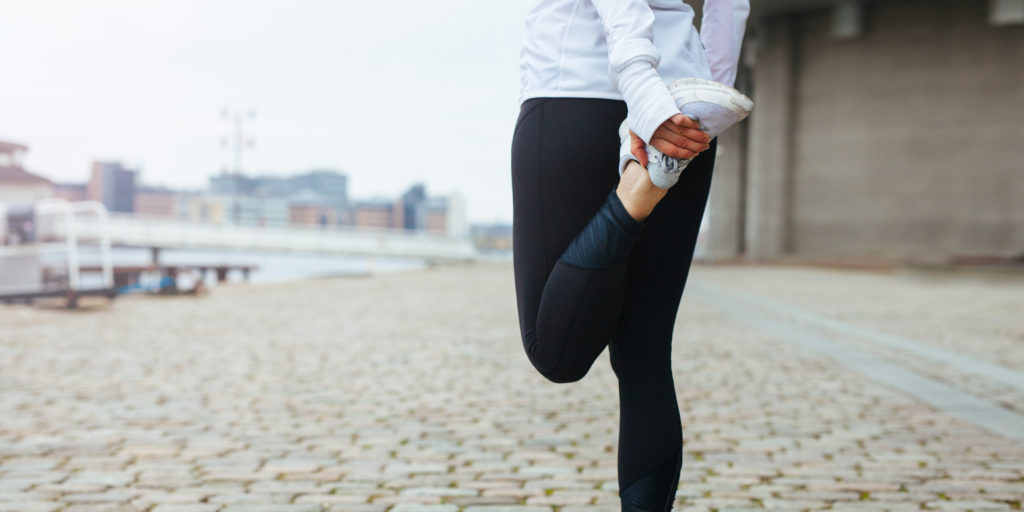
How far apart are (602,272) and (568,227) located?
0.12 metres

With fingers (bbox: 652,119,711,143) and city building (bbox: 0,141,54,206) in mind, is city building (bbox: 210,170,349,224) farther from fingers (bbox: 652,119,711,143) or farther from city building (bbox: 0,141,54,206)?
fingers (bbox: 652,119,711,143)

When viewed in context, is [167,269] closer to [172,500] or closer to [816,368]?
[816,368]

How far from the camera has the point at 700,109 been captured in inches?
53.7

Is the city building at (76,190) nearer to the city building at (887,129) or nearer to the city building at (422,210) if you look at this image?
the city building at (422,210)

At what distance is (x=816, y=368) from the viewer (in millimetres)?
6367

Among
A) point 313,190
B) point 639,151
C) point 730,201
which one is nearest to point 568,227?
point 639,151

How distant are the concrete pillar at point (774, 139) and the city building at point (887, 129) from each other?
41 mm

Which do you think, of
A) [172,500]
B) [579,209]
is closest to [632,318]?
[579,209]

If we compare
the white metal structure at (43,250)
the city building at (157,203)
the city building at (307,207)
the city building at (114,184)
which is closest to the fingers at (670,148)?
the white metal structure at (43,250)

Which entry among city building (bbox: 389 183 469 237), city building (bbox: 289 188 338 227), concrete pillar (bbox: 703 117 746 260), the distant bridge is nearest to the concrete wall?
concrete pillar (bbox: 703 117 746 260)

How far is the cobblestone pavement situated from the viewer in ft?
9.85

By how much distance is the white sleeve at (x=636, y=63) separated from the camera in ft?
4.47

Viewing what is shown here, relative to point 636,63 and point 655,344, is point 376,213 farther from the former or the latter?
point 636,63

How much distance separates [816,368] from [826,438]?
8.25 ft
